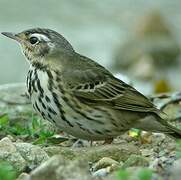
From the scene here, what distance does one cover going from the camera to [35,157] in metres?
7.82

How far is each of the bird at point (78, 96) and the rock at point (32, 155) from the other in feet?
3.17

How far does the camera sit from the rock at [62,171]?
6250mm

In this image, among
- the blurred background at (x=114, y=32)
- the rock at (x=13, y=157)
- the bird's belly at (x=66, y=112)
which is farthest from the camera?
the blurred background at (x=114, y=32)

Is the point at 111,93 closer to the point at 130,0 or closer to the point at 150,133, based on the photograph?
the point at 150,133

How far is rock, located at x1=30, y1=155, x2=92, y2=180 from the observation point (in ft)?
20.5

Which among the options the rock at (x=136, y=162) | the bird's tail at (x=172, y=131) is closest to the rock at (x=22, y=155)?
the rock at (x=136, y=162)

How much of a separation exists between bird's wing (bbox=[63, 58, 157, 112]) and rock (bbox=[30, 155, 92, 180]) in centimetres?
279

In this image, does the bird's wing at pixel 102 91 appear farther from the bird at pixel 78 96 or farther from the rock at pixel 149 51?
the rock at pixel 149 51

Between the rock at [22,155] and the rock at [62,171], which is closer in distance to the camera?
the rock at [62,171]

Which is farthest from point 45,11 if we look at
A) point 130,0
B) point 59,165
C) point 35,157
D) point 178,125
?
point 59,165

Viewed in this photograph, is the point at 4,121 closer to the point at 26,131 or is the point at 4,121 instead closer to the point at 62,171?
the point at 26,131

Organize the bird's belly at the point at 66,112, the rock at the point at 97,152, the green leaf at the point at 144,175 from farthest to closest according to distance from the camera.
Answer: the bird's belly at the point at 66,112 < the rock at the point at 97,152 < the green leaf at the point at 144,175

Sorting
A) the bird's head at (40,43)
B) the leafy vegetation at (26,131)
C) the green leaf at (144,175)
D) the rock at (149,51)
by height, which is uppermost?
the rock at (149,51)

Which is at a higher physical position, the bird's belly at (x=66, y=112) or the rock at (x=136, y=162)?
the bird's belly at (x=66, y=112)
